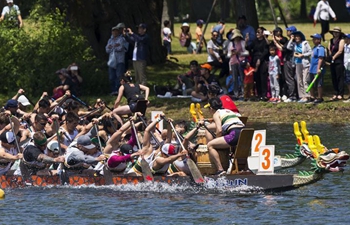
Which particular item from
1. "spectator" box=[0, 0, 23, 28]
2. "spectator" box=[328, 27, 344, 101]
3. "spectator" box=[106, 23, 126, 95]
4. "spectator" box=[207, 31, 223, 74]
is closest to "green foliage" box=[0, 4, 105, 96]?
"spectator" box=[0, 0, 23, 28]

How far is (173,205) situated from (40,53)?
48.9ft

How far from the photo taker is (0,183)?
810 inches

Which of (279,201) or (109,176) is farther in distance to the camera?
(109,176)

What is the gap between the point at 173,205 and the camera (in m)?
18.5

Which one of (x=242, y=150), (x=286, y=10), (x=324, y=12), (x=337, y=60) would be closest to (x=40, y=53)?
(x=337, y=60)

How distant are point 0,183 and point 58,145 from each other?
49.4 inches

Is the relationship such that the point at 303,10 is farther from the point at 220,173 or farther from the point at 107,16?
the point at 220,173

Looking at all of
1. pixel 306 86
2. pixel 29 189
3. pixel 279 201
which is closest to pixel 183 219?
pixel 279 201

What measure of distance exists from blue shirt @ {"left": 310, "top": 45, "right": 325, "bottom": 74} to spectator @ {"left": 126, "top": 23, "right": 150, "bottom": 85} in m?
5.21

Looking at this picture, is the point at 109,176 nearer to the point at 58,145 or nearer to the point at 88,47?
the point at 58,145

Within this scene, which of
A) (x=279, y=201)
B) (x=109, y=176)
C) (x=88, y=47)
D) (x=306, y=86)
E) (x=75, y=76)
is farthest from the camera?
(x=88, y=47)

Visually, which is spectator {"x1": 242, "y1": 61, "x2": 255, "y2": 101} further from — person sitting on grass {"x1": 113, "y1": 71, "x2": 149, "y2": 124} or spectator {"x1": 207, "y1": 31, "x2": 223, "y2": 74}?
person sitting on grass {"x1": 113, "y1": 71, "x2": 149, "y2": 124}

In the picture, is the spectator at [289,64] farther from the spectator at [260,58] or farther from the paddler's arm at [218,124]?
the paddler's arm at [218,124]

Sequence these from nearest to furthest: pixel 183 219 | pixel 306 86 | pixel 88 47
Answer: pixel 183 219 → pixel 306 86 → pixel 88 47
